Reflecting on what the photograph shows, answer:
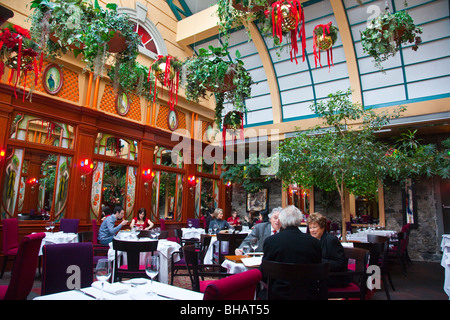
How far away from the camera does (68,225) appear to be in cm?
698

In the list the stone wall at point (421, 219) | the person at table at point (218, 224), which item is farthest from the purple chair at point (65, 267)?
the stone wall at point (421, 219)

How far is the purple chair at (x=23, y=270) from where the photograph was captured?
2.29 m

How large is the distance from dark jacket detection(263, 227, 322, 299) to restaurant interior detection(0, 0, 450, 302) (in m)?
0.03

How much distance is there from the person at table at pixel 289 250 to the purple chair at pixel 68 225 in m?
5.88

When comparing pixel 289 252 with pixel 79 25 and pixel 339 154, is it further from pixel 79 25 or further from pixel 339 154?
pixel 339 154

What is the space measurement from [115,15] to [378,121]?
18.9ft

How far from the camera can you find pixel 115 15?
4.20 m

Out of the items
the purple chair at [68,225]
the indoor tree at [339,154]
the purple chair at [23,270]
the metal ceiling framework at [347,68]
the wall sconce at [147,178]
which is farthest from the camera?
the wall sconce at [147,178]

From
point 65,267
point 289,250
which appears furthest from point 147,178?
point 289,250

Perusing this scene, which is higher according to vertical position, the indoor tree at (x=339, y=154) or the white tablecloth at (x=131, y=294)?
the indoor tree at (x=339, y=154)

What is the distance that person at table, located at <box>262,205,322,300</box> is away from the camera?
2.37 m

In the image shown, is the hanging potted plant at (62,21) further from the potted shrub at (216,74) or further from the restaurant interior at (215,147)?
the potted shrub at (216,74)

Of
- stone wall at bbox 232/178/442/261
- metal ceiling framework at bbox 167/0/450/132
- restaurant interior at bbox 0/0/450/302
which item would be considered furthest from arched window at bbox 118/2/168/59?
stone wall at bbox 232/178/442/261
